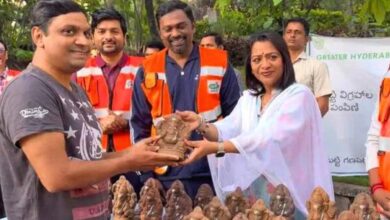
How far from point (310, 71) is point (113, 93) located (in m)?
1.44

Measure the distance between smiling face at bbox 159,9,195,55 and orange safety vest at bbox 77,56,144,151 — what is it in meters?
0.54

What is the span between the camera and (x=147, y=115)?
11.6 feet

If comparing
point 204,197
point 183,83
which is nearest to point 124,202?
point 204,197

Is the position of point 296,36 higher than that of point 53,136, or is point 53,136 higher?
point 296,36

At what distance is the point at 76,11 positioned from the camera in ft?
6.86

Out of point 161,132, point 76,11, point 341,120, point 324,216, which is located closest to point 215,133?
point 161,132

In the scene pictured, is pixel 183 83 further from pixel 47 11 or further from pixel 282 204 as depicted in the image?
pixel 47 11

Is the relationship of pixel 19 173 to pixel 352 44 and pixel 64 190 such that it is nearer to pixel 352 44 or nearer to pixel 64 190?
pixel 64 190

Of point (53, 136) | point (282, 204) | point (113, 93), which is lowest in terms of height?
point (282, 204)

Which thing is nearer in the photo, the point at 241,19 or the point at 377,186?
the point at 377,186

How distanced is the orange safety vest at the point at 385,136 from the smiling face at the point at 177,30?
3.38 ft

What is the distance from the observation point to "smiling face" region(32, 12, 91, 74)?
6.60ft

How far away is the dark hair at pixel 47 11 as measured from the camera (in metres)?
2.04

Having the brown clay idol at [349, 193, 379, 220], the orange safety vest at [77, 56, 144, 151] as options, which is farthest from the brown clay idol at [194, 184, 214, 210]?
the orange safety vest at [77, 56, 144, 151]
